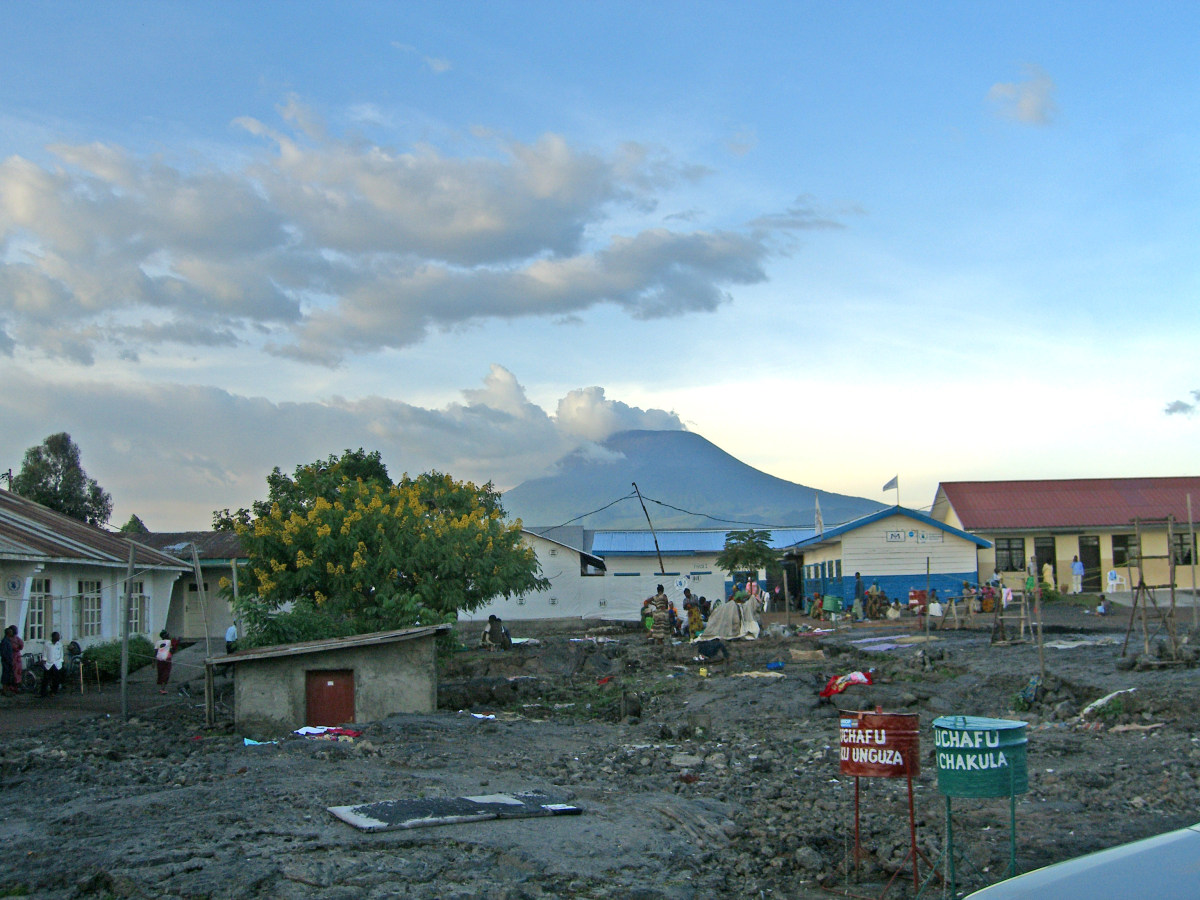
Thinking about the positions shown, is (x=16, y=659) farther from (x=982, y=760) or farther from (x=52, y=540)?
(x=982, y=760)

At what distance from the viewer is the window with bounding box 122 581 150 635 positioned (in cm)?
2941

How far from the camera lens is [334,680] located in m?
16.8

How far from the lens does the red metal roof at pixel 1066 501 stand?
1439 inches

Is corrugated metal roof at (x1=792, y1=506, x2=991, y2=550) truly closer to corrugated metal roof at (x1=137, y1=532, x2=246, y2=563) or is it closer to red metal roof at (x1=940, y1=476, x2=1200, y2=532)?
red metal roof at (x1=940, y1=476, x2=1200, y2=532)

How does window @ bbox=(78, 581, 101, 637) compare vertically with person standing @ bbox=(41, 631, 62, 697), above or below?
above

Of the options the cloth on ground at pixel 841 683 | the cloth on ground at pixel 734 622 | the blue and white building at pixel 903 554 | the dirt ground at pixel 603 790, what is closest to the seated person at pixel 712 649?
the cloth on ground at pixel 734 622

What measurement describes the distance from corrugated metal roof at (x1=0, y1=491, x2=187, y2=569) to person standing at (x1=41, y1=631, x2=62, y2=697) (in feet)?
A: 5.76

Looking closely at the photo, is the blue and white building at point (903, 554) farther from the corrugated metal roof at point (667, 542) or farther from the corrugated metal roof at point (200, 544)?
the corrugated metal roof at point (200, 544)

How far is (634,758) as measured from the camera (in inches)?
506

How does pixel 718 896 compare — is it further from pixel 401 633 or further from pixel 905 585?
pixel 905 585

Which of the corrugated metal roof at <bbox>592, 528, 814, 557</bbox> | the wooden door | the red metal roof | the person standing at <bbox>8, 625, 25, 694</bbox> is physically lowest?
the person standing at <bbox>8, 625, 25, 694</bbox>

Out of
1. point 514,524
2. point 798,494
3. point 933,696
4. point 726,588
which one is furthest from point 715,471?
point 933,696

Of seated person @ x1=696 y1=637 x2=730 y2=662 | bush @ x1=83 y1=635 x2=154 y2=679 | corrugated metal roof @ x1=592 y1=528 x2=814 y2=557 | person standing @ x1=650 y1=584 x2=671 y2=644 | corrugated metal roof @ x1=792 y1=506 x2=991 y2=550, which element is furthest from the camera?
corrugated metal roof @ x1=592 y1=528 x2=814 y2=557

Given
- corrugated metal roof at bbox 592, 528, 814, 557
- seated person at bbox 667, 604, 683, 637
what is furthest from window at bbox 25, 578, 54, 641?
corrugated metal roof at bbox 592, 528, 814, 557
